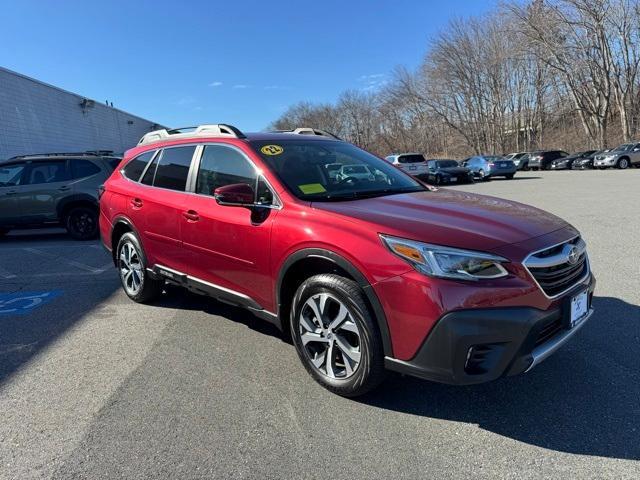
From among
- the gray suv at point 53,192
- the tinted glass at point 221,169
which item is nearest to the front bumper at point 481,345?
the tinted glass at point 221,169

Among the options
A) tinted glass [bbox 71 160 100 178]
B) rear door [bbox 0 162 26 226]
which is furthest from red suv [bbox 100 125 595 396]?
rear door [bbox 0 162 26 226]

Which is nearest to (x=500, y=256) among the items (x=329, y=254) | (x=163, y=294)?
(x=329, y=254)

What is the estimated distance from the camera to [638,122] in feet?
142

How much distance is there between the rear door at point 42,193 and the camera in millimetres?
9875

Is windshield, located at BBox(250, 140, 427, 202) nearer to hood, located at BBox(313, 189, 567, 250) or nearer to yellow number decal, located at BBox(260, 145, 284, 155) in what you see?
yellow number decal, located at BBox(260, 145, 284, 155)

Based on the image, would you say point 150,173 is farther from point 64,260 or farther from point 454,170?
point 454,170

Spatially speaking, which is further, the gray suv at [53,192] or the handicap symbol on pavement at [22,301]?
the gray suv at [53,192]

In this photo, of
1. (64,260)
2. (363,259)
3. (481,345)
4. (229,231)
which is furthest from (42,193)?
(481,345)

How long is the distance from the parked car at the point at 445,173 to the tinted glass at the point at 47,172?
1901cm

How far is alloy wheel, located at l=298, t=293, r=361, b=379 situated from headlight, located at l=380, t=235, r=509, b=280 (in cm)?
61

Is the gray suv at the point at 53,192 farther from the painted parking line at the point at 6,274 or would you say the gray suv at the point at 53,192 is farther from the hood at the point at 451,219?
the hood at the point at 451,219

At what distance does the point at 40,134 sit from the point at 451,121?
51050 millimetres

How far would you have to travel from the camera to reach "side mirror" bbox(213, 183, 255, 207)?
3395 millimetres

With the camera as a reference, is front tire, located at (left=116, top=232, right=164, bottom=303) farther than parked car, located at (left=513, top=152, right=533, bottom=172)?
No
